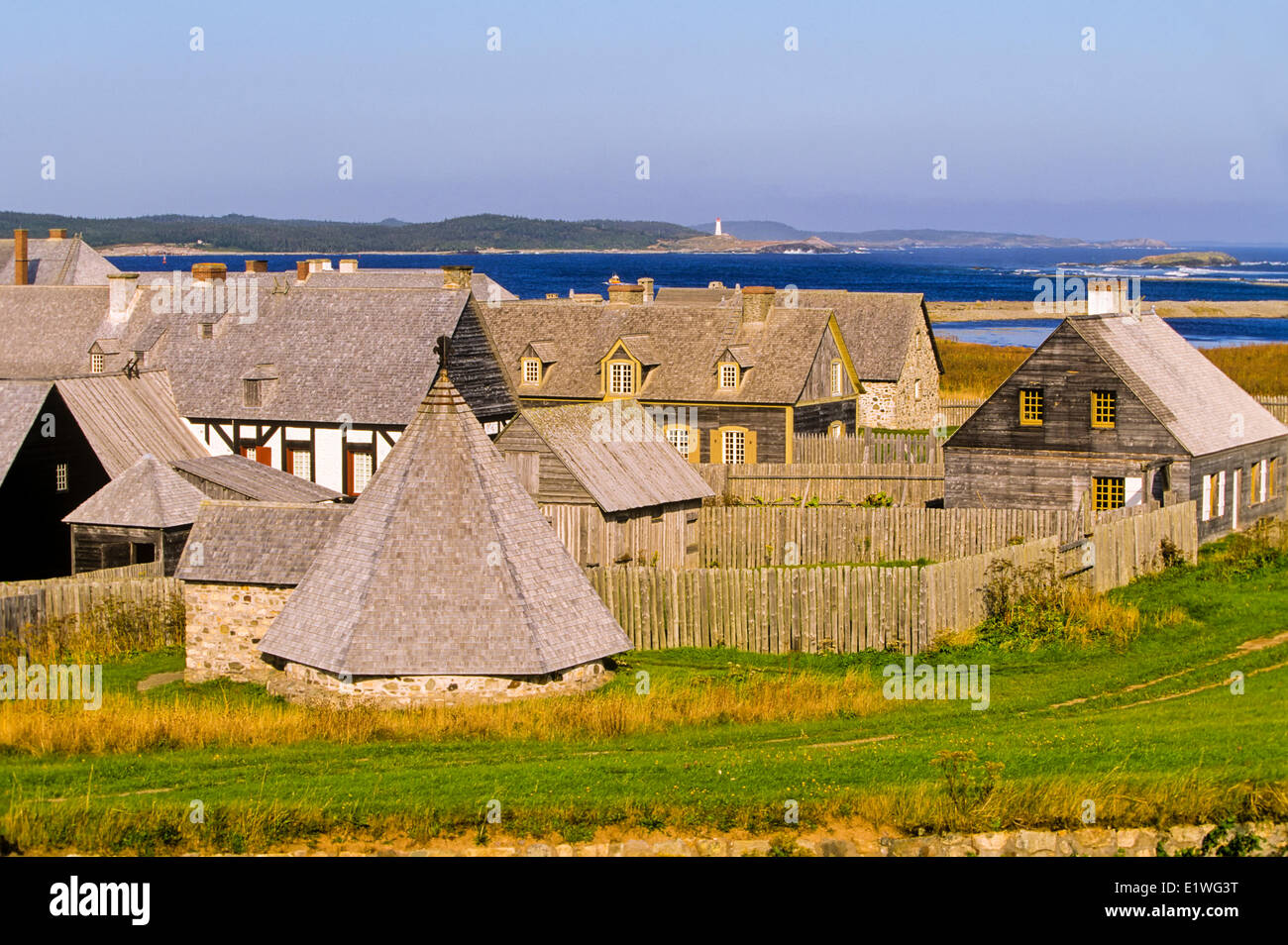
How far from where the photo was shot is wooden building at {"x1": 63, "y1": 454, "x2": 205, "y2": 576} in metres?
32.9

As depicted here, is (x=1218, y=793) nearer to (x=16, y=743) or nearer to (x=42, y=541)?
(x=16, y=743)

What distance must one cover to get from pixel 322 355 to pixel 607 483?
15.9 metres

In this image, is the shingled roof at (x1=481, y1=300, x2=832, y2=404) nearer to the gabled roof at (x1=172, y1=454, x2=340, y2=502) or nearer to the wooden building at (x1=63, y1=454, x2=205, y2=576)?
the gabled roof at (x1=172, y1=454, x2=340, y2=502)

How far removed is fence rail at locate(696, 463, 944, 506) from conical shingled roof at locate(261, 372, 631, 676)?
16905 millimetres

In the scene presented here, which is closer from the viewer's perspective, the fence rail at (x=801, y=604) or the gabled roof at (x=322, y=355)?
the fence rail at (x=801, y=604)

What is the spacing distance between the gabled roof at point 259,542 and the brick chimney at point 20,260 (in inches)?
1859

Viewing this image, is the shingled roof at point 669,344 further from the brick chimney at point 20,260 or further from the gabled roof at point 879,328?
the brick chimney at point 20,260

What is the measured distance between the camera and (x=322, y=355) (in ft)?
155

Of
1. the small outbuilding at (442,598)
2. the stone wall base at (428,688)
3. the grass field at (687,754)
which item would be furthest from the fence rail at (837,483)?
the stone wall base at (428,688)

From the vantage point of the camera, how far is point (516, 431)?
34.5 m

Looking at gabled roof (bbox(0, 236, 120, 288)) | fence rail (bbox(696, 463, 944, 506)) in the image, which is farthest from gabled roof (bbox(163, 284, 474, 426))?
gabled roof (bbox(0, 236, 120, 288))

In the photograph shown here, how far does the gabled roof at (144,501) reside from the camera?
33.0 metres

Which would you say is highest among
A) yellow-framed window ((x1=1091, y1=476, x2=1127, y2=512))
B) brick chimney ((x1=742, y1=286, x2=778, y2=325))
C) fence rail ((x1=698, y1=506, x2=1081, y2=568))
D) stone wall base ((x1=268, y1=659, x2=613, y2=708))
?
brick chimney ((x1=742, y1=286, x2=778, y2=325))
